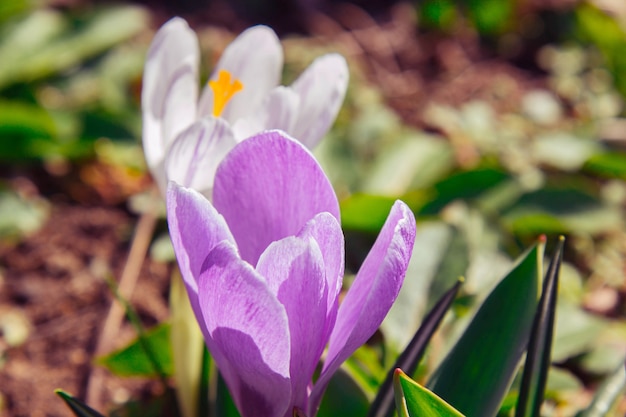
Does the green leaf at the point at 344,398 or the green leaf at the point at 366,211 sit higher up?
the green leaf at the point at 344,398

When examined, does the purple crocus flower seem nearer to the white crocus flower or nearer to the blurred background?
the white crocus flower

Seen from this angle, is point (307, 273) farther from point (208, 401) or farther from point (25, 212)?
point (25, 212)

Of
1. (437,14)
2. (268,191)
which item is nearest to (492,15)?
(437,14)

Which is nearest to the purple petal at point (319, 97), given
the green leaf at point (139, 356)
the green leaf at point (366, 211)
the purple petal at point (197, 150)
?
the purple petal at point (197, 150)

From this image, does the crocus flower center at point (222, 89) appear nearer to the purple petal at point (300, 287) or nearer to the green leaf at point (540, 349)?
the purple petal at point (300, 287)

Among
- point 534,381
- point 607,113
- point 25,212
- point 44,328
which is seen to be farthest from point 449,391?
point 607,113

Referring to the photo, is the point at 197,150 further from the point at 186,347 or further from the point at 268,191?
the point at 186,347
